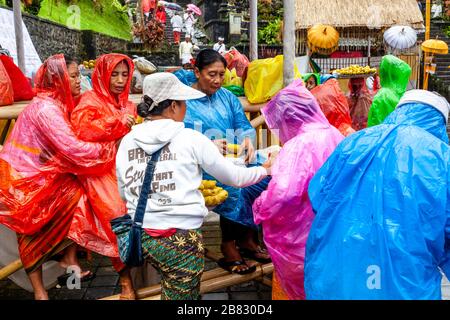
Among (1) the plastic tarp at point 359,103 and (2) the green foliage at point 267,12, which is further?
(2) the green foliage at point 267,12

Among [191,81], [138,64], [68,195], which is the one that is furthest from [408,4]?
[68,195]

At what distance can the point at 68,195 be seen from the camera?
10.6ft

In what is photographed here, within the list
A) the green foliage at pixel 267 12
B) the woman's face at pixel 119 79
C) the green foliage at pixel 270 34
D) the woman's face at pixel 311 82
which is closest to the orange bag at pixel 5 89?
the woman's face at pixel 119 79

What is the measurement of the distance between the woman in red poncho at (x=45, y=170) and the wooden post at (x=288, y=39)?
134 cm

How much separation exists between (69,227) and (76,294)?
88 centimetres

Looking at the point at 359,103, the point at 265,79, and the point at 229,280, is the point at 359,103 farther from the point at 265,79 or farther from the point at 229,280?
the point at 229,280

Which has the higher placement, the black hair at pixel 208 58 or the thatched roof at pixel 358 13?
the thatched roof at pixel 358 13

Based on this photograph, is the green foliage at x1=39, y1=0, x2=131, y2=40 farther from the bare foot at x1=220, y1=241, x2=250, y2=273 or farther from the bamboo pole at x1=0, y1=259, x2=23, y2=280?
the bare foot at x1=220, y1=241, x2=250, y2=273

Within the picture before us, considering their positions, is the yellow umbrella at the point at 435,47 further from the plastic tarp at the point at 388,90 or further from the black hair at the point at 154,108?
the black hair at the point at 154,108

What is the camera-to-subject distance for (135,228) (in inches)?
89.3

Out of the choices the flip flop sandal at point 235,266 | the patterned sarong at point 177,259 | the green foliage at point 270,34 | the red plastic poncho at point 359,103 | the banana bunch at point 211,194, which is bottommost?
the flip flop sandal at point 235,266

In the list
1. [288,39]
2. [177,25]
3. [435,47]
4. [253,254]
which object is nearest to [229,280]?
[253,254]

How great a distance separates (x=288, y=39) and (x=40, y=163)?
1864 mm

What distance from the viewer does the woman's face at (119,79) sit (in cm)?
332
